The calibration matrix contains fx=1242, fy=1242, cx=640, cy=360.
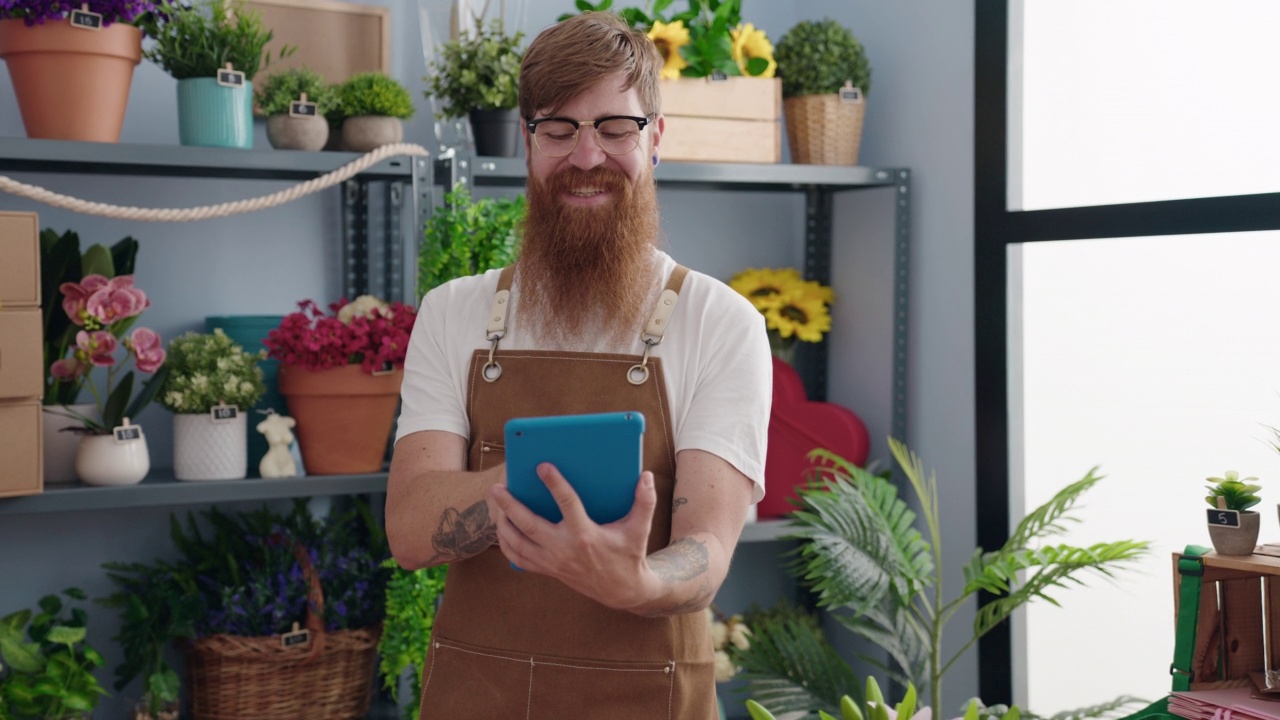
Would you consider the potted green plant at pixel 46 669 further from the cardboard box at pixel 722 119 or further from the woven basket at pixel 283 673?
the cardboard box at pixel 722 119

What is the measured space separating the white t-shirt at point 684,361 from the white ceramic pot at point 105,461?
1.16 meters

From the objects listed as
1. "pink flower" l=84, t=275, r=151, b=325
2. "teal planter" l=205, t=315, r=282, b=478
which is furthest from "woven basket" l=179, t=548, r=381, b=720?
"pink flower" l=84, t=275, r=151, b=325

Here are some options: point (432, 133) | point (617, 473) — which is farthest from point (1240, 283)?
point (432, 133)

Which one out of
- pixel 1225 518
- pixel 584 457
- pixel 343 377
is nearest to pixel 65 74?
pixel 343 377

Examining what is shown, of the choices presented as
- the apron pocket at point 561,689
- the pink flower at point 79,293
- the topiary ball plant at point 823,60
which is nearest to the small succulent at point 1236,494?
the apron pocket at point 561,689

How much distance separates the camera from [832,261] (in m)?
3.49

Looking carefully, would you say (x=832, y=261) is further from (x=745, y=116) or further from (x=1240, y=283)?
(x=1240, y=283)

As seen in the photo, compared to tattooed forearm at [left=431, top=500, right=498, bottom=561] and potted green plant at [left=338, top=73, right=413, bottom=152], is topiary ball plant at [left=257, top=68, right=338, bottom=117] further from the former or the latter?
tattooed forearm at [left=431, top=500, right=498, bottom=561]

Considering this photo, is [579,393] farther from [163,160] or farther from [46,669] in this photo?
[46,669]

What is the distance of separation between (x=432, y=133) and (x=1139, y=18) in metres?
1.66

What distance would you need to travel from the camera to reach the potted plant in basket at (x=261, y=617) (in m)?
2.63

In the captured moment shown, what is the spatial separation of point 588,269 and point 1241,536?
1.09 m

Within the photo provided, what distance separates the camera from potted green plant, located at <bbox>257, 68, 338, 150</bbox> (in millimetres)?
2652

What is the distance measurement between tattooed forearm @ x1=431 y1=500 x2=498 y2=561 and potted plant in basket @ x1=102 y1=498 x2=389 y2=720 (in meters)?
1.37
